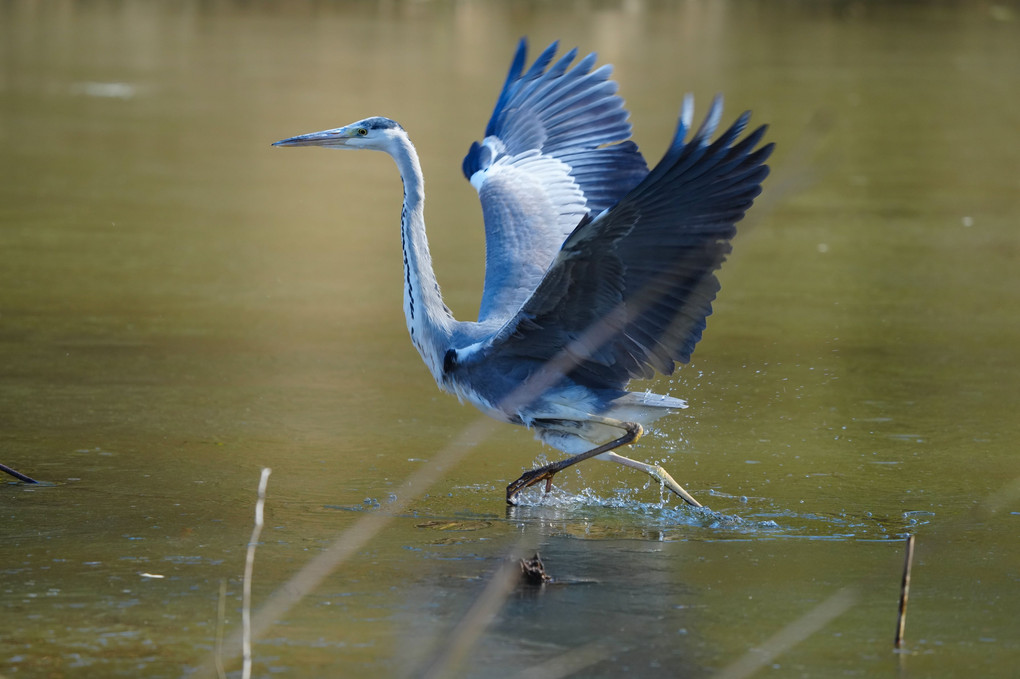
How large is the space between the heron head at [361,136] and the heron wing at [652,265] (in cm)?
103

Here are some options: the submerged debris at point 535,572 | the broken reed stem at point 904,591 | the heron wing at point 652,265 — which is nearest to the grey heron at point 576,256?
the heron wing at point 652,265

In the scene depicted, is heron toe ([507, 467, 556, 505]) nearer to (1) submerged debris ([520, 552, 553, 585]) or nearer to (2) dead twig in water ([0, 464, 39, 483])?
(1) submerged debris ([520, 552, 553, 585])

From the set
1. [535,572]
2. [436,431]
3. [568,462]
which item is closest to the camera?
[535,572]

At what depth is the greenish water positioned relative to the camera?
4000mm

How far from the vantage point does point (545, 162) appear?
6.60 meters

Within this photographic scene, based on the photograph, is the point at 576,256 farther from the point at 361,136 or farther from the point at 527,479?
the point at 361,136

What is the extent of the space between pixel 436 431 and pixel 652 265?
1574 mm

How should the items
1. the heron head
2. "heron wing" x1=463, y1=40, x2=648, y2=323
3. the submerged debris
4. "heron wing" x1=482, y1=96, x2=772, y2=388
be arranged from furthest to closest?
"heron wing" x1=463, y1=40, x2=648, y2=323
the heron head
"heron wing" x1=482, y1=96, x2=772, y2=388
the submerged debris

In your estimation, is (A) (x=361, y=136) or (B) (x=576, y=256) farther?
(A) (x=361, y=136)

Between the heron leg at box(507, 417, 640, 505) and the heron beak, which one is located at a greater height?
the heron beak

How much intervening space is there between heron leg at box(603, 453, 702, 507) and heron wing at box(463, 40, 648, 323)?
843mm

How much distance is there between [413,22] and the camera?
2625 cm

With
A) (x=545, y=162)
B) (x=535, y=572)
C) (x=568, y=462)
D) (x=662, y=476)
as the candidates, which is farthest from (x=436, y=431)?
(x=535, y=572)

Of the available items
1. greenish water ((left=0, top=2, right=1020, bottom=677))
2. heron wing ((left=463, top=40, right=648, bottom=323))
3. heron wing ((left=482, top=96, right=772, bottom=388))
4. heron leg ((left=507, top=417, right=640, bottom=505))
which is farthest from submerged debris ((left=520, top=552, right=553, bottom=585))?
heron wing ((left=463, top=40, right=648, bottom=323))
